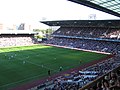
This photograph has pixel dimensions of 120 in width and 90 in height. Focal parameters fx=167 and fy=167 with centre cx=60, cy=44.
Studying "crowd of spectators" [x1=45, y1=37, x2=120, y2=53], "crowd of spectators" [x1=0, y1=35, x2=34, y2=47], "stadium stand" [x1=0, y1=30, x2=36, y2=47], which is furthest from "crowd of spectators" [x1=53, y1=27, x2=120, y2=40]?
"crowd of spectators" [x1=0, y1=35, x2=34, y2=47]

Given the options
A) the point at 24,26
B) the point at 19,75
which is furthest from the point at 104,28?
the point at 24,26

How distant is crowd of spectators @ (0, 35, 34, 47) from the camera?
67.3m

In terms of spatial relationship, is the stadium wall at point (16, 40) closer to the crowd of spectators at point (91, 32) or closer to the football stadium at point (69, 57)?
the football stadium at point (69, 57)

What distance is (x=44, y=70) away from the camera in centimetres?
2981

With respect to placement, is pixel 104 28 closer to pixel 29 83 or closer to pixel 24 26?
pixel 29 83

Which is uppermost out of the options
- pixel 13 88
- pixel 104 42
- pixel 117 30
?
pixel 117 30

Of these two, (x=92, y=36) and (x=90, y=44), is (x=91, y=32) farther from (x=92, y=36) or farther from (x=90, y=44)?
(x=90, y=44)

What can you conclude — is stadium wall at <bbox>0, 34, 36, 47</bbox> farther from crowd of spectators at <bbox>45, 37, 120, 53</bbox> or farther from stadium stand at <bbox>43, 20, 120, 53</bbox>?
crowd of spectators at <bbox>45, 37, 120, 53</bbox>

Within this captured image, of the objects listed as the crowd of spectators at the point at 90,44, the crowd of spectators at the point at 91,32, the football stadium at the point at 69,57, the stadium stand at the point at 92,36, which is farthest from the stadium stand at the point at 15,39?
the crowd of spectators at the point at 91,32

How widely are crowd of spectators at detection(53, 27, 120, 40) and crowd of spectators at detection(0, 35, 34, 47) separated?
50.5 ft

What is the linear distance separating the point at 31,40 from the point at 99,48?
109 ft

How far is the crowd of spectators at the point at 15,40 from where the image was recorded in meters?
67.3

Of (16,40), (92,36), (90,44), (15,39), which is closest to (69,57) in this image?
(90,44)

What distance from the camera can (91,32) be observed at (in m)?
69.2
